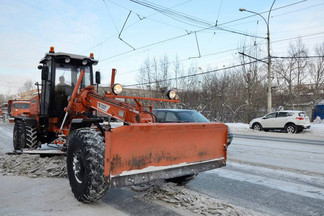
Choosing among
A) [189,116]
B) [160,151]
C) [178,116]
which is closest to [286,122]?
[189,116]

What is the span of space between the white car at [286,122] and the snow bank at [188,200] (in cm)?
1665

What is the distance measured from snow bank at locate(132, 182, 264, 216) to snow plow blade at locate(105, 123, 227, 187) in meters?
0.37

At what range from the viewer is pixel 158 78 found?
33250 mm

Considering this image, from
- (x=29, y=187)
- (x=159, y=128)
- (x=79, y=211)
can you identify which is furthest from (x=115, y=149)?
(x=29, y=187)

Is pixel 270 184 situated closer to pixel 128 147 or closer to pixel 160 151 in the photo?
pixel 160 151

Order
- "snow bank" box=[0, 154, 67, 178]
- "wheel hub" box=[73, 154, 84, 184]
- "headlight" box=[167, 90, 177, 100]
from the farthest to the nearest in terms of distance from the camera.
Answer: "snow bank" box=[0, 154, 67, 178], "headlight" box=[167, 90, 177, 100], "wheel hub" box=[73, 154, 84, 184]

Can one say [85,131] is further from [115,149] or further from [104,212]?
[104,212]

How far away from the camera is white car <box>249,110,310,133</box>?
61.3 ft

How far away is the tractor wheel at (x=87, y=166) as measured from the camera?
151 inches

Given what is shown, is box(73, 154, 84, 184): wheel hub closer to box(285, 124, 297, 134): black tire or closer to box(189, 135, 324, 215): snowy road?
box(189, 135, 324, 215): snowy road

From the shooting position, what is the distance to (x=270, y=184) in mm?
5449

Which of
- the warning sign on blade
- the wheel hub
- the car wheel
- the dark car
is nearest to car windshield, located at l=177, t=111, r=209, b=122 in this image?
the dark car

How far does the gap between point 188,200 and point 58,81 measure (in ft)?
15.8

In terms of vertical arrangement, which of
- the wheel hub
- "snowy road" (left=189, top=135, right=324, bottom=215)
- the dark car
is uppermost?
the dark car
